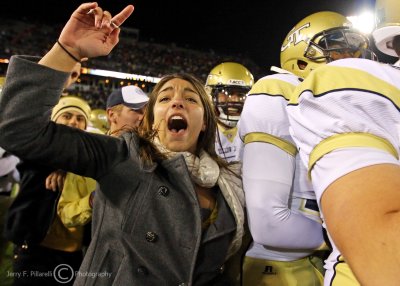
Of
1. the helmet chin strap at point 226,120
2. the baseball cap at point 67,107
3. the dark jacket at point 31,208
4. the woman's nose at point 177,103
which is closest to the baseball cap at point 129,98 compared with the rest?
the baseball cap at point 67,107

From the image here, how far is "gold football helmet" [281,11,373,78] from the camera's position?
1.96m

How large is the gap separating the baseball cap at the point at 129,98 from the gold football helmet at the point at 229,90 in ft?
1.93

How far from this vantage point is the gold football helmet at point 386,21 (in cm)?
107

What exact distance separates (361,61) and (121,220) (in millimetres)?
981

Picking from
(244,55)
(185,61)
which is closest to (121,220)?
(185,61)

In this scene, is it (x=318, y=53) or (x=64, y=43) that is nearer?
(x=64, y=43)

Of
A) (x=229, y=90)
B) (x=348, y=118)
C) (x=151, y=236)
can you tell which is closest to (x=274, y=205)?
(x=151, y=236)

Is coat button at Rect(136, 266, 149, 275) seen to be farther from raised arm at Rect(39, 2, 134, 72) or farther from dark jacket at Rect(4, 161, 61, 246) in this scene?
dark jacket at Rect(4, 161, 61, 246)

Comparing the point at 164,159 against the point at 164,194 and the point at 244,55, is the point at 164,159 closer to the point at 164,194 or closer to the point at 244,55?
the point at 164,194

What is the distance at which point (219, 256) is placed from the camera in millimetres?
1523

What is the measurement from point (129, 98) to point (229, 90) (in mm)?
1107

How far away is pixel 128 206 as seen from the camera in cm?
142

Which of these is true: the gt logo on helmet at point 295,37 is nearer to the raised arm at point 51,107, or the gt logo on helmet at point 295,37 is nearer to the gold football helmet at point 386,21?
the gold football helmet at point 386,21

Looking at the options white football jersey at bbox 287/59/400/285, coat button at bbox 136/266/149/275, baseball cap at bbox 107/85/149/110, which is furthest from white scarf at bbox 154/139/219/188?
baseball cap at bbox 107/85/149/110
